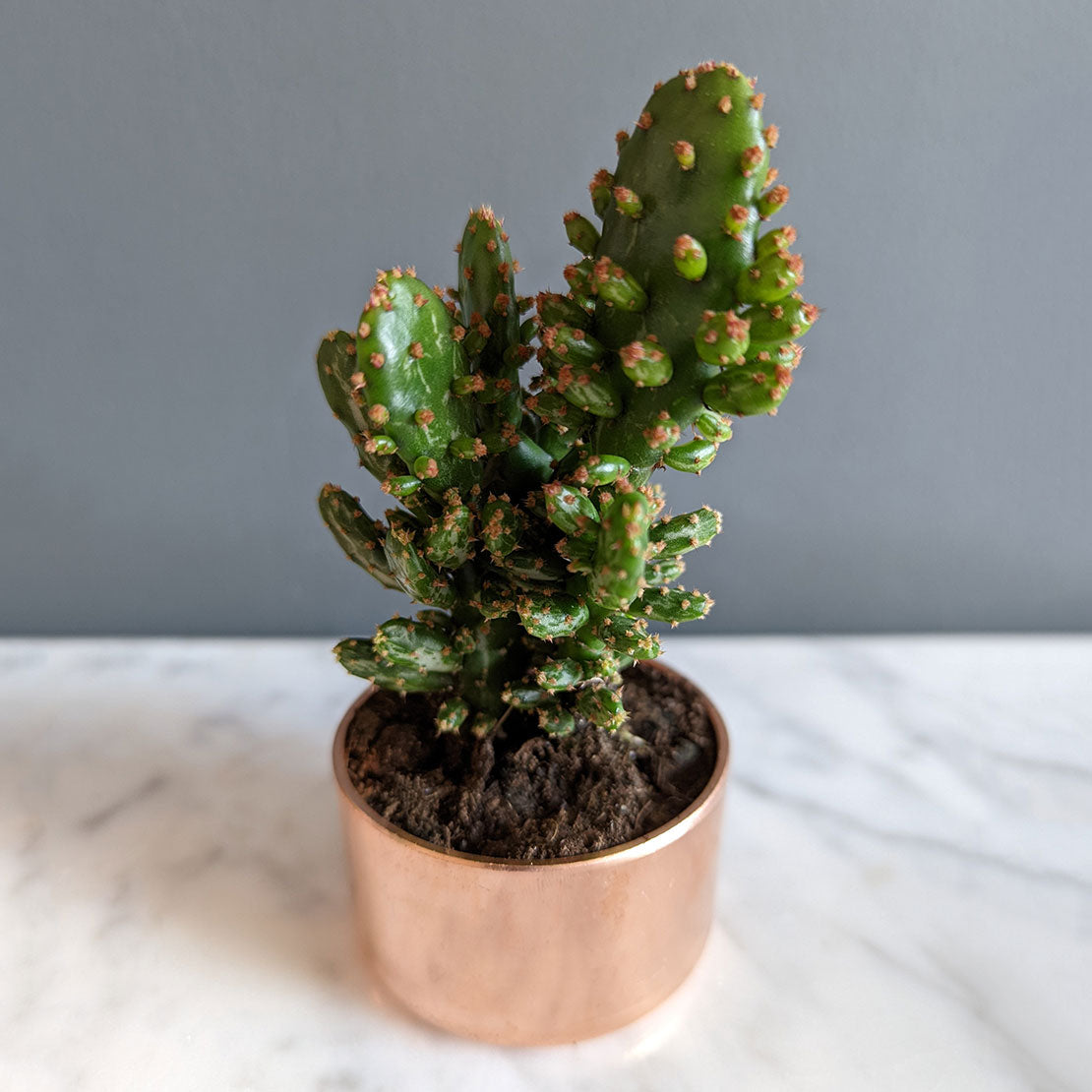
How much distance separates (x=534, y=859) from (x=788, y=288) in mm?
371

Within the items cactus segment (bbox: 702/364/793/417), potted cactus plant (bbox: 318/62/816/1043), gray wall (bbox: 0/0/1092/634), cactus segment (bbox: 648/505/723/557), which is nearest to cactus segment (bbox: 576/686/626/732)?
potted cactus plant (bbox: 318/62/816/1043)

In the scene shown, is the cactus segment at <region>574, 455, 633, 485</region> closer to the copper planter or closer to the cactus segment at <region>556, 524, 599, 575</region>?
the cactus segment at <region>556, 524, 599, 575</region>

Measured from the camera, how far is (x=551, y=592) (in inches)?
23.8

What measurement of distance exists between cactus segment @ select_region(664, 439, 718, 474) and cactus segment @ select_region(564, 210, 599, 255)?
13 centimetres

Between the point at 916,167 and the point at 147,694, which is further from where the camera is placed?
the point at 147,694

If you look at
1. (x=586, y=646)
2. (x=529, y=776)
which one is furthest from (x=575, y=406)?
(x=529, y=776)

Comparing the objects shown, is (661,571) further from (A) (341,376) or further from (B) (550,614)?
(A) (341,376)

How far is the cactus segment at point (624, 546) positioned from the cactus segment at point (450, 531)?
0.11m

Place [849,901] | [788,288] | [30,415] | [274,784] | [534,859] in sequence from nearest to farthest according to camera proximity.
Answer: [788,288] → [534,859] → [849,901] → [274,784] → [30,415]

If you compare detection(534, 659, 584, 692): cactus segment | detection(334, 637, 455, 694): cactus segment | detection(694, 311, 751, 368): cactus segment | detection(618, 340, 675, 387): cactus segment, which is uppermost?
detection(694, 311, 751, 368): cactus segment

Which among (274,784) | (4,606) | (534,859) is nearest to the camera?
(534,859)

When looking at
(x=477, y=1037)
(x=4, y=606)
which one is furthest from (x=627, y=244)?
(x=4, y=606)

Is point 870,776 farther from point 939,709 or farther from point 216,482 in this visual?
point 216,482

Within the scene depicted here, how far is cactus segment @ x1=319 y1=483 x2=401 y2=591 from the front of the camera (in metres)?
0.65
